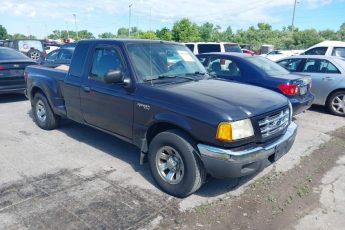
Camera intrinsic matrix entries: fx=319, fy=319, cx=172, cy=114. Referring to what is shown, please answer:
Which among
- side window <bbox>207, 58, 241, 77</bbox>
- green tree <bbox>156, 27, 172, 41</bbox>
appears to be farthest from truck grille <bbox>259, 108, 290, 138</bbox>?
green tree <bbox>156, 27, 172, 41</bbox>

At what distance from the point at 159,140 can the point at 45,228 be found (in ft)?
5.08

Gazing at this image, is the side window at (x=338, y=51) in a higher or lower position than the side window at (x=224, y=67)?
higher

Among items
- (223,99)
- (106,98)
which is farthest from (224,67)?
(223,99)

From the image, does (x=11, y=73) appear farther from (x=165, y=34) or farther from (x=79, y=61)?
(x=165, y=34)

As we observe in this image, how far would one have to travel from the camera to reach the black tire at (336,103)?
27.7 ft

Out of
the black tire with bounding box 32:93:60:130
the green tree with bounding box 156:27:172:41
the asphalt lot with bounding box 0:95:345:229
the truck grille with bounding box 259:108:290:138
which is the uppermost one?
the green tree with bounding box 156:27:172:41

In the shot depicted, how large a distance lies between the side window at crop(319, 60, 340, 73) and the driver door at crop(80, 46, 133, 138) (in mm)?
6397

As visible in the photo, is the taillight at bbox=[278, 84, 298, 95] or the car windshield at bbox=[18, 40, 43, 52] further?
the car windshield at bbox=[18, 40, 43, 52]

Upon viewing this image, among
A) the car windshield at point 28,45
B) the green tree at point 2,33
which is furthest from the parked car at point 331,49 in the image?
the green tree at point 2,33

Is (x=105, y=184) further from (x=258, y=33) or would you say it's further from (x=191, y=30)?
(x=258, y=33)

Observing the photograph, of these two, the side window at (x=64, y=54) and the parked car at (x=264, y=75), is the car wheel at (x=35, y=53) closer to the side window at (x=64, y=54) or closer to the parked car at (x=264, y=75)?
the side window at (x=64, y=54)

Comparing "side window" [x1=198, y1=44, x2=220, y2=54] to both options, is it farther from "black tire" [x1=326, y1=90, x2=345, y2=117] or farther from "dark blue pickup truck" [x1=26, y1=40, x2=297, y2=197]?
"dark blue pickup truck" [x1=26, y1=40, x2=297, y2=197]

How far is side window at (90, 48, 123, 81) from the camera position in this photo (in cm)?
450

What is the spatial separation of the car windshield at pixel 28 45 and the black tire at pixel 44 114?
13.9 m
